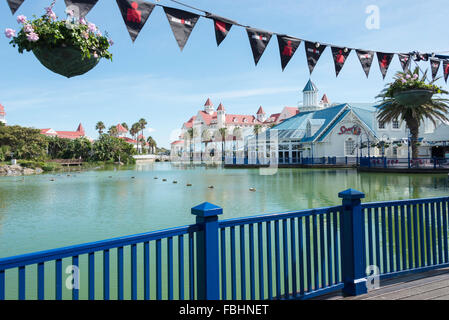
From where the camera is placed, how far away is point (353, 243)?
4.06 m

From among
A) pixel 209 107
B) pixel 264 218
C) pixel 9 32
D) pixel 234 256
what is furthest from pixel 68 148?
pixel 264 218

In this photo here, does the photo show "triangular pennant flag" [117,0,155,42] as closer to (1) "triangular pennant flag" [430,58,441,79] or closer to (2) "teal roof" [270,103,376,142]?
(1) "triangular pennant flag" [430,58,441,79]

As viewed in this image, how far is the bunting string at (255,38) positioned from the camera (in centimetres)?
419

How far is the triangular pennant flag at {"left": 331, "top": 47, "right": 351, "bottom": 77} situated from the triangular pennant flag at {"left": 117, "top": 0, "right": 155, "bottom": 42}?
381 cm

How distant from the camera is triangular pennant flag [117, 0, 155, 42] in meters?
4.16

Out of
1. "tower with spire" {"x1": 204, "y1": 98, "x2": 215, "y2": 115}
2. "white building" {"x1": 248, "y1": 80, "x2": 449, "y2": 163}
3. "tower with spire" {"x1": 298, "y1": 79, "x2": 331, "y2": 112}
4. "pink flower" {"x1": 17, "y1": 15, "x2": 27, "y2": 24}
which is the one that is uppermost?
"tower with spire" {"x1": 204, "y1": 98, "x2": 215, "y2": 115}

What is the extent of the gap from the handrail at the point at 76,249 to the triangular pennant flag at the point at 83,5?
7.79 feet

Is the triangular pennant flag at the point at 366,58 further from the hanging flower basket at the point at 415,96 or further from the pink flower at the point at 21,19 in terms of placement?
the pink flower at the point at 21,19

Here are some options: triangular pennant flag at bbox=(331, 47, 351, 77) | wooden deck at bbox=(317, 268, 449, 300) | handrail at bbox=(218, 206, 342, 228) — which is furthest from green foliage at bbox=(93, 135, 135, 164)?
wooden deck at bbox=(317, 268, 449, 300)

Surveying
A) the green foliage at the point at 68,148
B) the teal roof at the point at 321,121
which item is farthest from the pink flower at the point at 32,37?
the green foliage at the point at 68,148
